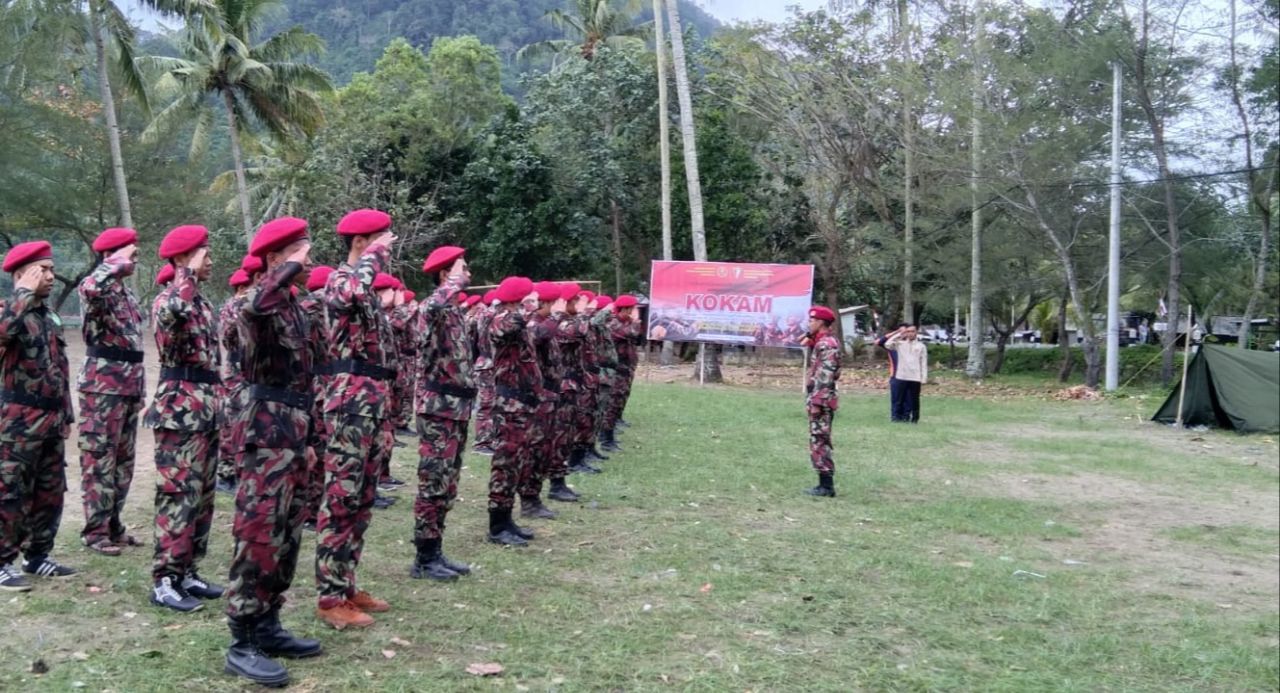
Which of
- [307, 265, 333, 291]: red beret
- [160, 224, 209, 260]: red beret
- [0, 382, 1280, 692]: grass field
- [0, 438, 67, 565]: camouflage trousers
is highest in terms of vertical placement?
[160, 224, 209, 260]: red beret

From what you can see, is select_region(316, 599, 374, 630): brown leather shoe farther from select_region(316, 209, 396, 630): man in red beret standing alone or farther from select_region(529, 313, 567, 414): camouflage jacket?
select_region(529, 313, 567, 414): camouflage jacket

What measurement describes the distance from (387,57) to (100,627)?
25870mm

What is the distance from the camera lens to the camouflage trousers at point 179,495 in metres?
4.99

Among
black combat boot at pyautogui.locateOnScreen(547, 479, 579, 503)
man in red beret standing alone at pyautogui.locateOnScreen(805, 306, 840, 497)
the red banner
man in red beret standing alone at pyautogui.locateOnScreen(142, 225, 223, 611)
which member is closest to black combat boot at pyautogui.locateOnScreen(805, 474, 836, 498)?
man in red beret standing alone at pyautogui.locateOnScreen(805, 306, 840, 497)

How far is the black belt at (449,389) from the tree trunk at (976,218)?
18.7m

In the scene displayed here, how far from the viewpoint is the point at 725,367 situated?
28.1 m

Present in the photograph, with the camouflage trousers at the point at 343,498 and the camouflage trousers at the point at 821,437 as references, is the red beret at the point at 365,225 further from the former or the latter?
the camouflage trousers at the point at 821,437

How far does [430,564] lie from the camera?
5.77 metres

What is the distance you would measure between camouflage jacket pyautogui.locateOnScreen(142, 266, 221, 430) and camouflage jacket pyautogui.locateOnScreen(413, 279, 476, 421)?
107cm

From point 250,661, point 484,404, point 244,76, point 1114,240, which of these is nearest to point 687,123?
point 1114,240

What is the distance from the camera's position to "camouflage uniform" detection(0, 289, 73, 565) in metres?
5.25

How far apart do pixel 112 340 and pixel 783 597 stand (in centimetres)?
396

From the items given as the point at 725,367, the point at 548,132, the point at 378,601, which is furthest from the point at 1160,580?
the point at 548,132

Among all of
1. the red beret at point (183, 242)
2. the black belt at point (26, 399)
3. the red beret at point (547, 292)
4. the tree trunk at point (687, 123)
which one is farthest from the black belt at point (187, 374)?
the tree trunk at point (687, 123)
